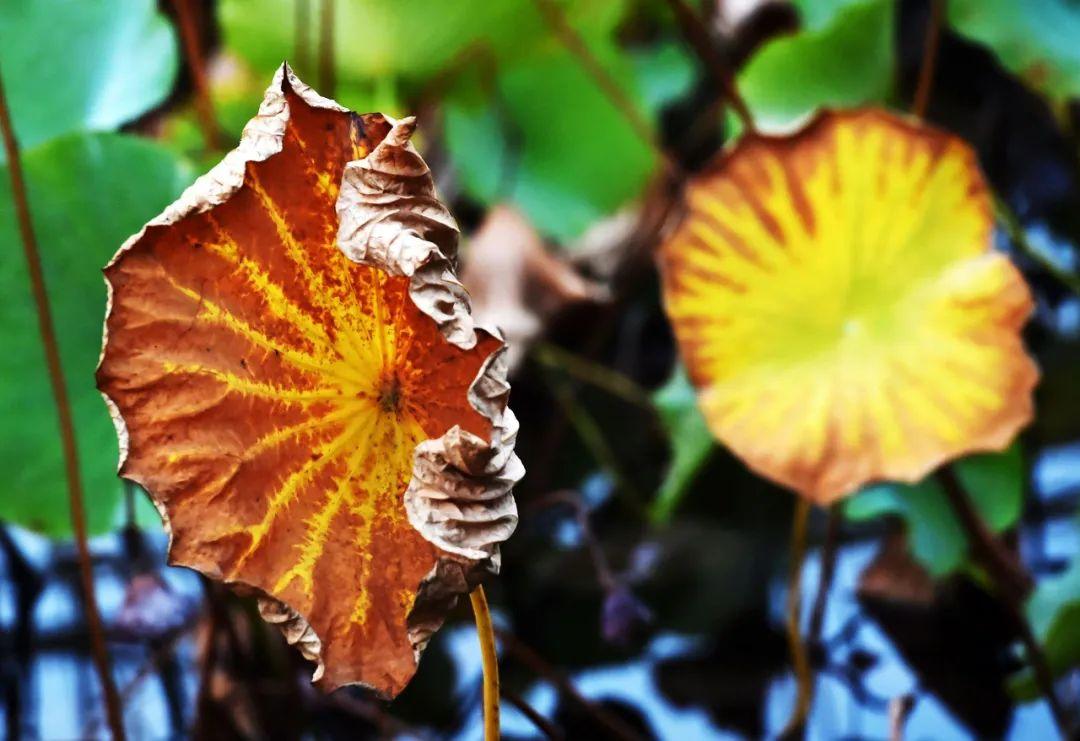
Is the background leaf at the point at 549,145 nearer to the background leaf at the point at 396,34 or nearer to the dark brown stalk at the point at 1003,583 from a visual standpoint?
the background leaf at the point at 396,34

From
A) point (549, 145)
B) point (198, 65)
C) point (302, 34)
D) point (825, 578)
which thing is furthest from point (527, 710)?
point (549, 145)

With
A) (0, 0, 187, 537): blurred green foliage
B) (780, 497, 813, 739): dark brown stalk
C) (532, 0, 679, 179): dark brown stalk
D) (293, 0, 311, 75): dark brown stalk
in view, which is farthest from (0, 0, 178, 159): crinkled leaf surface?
(780, 497, 813, 739): dark brown stalk

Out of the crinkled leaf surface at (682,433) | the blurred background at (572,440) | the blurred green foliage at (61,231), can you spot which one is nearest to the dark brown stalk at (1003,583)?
the blurred background at (572,440)

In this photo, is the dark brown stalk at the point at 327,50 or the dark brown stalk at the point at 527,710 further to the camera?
the dark brown stalk at the point at 327,50

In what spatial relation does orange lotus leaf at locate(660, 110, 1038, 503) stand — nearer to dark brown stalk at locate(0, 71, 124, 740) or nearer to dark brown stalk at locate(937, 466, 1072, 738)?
dark brown stalk at locate(937, 466, 1072, 738)

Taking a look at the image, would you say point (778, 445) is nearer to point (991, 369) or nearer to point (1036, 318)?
point (991, 369)

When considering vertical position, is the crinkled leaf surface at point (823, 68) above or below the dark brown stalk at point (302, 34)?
below

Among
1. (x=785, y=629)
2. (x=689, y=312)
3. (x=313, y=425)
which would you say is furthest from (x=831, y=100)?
(x=313, y=425)
